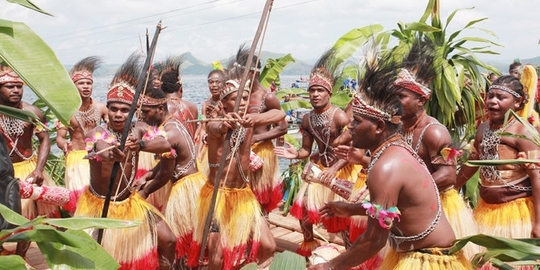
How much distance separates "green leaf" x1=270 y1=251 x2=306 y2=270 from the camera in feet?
2.43

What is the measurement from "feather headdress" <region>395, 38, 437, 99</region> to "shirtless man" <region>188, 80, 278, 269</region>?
1.04m

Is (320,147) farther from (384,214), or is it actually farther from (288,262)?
(288,262)

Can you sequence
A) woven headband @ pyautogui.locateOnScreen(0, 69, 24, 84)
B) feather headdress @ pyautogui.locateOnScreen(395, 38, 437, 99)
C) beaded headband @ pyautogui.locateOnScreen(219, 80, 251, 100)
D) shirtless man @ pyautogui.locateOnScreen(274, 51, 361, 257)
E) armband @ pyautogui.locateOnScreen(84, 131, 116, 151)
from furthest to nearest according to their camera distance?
1. shirtless man @ pyautogui.locateOnScreen(274, 51, 361, 257)
2. woven headband @ pyautogui.locateOnScreen(0, 69, 24, 84)
3. beaded headband @ pyautogui.locateOnScreen(219, 80, 251, 100)
4. armband @ pyautogui.locateOnScreen(84, 131, 116, 151)
5. feather headdress @ pyautogui.locateOnScreen(395, 38, 437, 99)

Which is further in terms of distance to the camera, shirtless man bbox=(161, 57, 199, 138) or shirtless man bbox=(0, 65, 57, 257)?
shirtless man bbox=(161, 57, 199, 138)

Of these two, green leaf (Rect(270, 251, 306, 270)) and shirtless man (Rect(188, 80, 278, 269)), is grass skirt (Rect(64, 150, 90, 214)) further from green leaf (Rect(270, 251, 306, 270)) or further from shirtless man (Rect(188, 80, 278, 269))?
green leaf (Rect(270, 251, 306, 270))

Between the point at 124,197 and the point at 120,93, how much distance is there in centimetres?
69

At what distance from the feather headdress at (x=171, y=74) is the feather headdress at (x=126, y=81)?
77.0 inches

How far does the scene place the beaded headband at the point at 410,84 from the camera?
3.24m

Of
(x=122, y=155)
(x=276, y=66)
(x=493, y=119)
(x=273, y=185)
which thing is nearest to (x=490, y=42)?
(x=493, y=119)

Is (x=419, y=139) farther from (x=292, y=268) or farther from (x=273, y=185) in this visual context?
(x=292, y=268)

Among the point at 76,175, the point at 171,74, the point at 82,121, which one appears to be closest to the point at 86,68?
the point at 82,121

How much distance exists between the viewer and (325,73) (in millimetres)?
4785

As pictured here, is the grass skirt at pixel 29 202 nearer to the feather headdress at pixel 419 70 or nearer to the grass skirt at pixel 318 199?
the grass skirt at pixel 318 199

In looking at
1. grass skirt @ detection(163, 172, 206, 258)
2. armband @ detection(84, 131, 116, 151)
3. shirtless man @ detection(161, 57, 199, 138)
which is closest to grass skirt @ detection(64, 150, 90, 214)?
shirtless man @ detection(161, 57, 199, 138)
